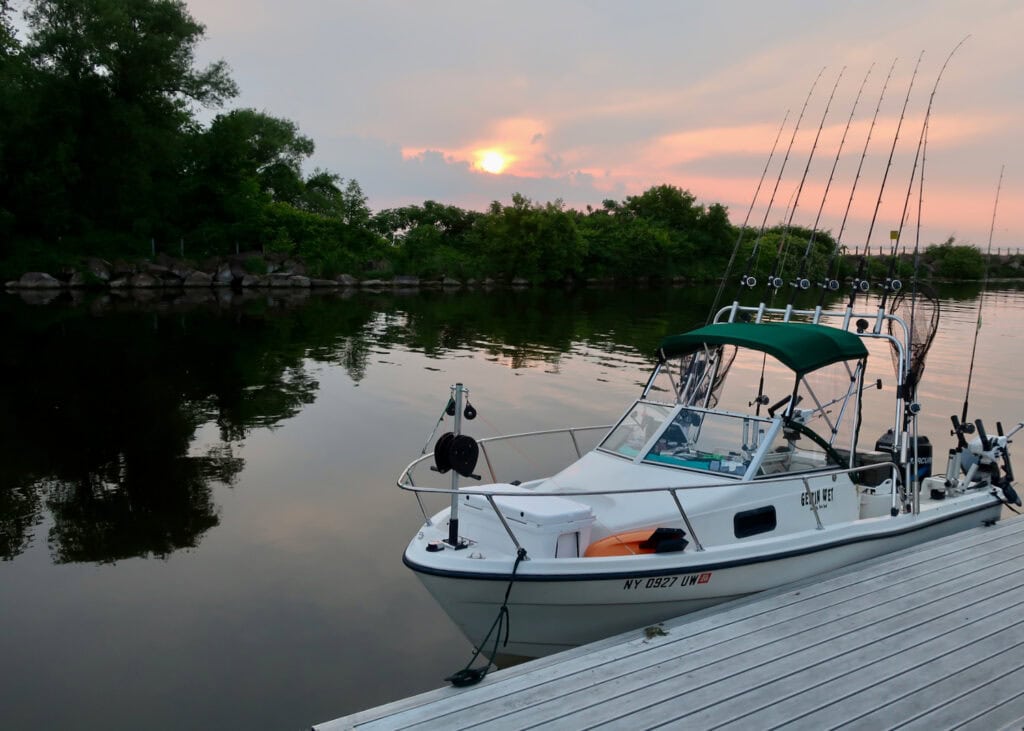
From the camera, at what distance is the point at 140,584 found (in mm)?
8922

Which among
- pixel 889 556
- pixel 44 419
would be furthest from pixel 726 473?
pixel 44 419

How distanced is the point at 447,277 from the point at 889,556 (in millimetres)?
59885

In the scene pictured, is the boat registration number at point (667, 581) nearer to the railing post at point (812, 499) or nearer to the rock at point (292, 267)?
the railing post at point (812, 499)

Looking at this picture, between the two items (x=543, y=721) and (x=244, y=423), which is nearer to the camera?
(x=543, y=721)

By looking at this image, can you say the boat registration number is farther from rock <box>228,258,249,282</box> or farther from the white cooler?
rock <box>228,258,249,282</box>

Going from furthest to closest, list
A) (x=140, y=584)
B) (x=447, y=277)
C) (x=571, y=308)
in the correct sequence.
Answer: (x=447, y=277) → (x=571, y=308) → (x=140, y=584)

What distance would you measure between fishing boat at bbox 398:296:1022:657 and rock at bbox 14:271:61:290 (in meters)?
49.5

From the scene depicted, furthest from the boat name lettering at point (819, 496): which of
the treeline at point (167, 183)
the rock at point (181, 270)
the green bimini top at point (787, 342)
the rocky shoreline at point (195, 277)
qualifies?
the rock at point (181, 270)

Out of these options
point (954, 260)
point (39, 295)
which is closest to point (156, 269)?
point (39, 295)

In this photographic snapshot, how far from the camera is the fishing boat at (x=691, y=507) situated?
682 centimetres

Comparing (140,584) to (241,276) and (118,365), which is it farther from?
(241,276)

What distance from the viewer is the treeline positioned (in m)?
52.7

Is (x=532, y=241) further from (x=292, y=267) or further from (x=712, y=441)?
(x=712, y=441)

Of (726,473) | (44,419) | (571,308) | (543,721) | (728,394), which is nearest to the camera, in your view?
(543,721)
